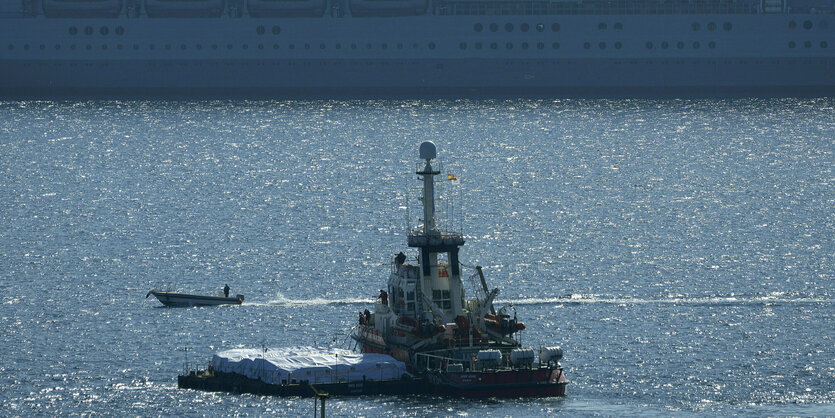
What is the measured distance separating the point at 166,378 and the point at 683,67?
120 metres

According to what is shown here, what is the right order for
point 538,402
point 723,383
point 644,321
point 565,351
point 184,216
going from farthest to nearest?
point 184,216 < point 644,321 < point 565,351 < point 723,383 < point 538,402

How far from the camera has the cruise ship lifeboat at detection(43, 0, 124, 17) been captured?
17925cm

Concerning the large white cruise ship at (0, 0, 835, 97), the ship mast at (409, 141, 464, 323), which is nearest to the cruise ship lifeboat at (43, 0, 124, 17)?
the large white cruise ship at (0, 0, 835, 97)

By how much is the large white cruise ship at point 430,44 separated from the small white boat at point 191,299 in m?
101

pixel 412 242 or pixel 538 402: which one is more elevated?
pixel 412 242

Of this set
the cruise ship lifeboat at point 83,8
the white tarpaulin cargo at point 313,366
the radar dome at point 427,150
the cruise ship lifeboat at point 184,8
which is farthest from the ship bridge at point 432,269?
the cruise ship lifeboat at point 83,8

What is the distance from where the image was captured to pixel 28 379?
61.9 meters

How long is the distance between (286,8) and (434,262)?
394ft

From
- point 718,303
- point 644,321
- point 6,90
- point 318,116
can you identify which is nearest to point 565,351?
point 644,321

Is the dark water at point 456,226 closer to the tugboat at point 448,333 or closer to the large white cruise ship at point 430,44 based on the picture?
the tugboat at point 448,333

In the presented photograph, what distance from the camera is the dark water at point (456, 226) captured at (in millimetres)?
61094

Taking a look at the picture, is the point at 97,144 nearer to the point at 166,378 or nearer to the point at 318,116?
the point at 318,116

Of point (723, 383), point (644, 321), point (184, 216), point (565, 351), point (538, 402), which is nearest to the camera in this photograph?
point (538, 402)

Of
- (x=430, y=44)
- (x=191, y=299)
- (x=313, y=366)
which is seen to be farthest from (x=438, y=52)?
(x=313, y=366)
